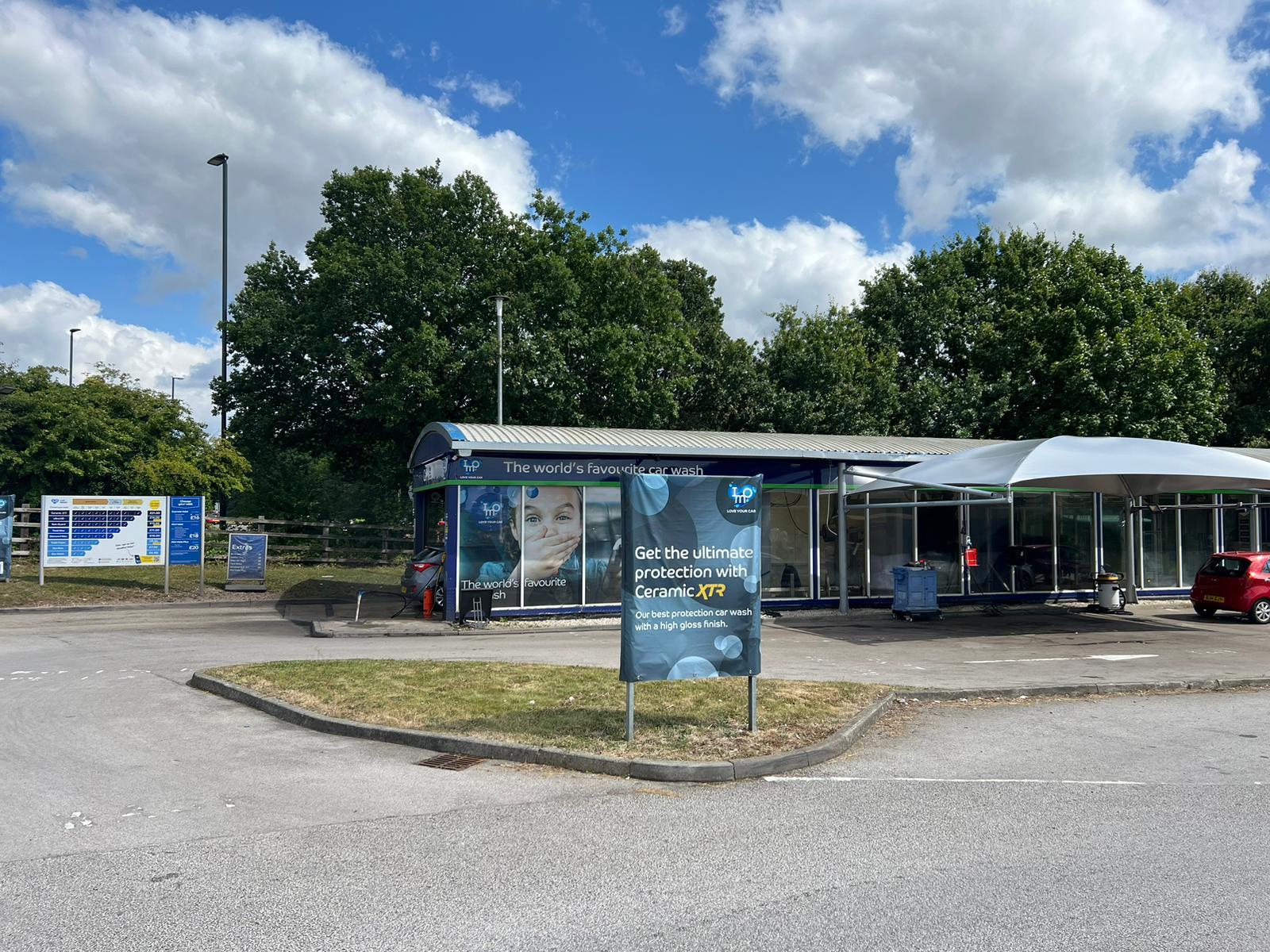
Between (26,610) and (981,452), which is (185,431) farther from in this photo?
(981,452)

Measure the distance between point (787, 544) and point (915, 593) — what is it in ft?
9.30

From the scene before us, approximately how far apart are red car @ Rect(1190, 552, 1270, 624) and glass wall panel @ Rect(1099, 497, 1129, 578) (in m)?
2.97

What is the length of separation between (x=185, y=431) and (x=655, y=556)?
29.4 meters

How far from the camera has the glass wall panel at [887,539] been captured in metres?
22.1

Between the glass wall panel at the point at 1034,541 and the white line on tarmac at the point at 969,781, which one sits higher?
the glass wall panel at the point at 1034,541

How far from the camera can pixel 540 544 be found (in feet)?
64.1

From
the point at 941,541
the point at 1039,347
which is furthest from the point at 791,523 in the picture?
the point at 1039,347

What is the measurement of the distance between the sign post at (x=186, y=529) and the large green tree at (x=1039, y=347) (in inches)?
978

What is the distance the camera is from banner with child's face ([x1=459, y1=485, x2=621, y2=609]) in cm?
1903

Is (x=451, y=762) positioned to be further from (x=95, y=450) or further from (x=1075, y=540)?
(x=95, y=450)

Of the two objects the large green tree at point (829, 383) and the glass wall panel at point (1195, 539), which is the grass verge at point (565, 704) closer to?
the glass wall panel at point (1195, 539)

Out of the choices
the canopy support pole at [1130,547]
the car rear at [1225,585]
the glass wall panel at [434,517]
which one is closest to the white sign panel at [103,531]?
the glass wall panel at [434,517]

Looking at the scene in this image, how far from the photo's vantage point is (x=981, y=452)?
20.5 metres

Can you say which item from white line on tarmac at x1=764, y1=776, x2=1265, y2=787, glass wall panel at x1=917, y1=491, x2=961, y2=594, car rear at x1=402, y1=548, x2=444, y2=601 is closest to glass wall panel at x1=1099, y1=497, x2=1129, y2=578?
glass wall panel at x1=917, y1=491, x2=961, y2=594
